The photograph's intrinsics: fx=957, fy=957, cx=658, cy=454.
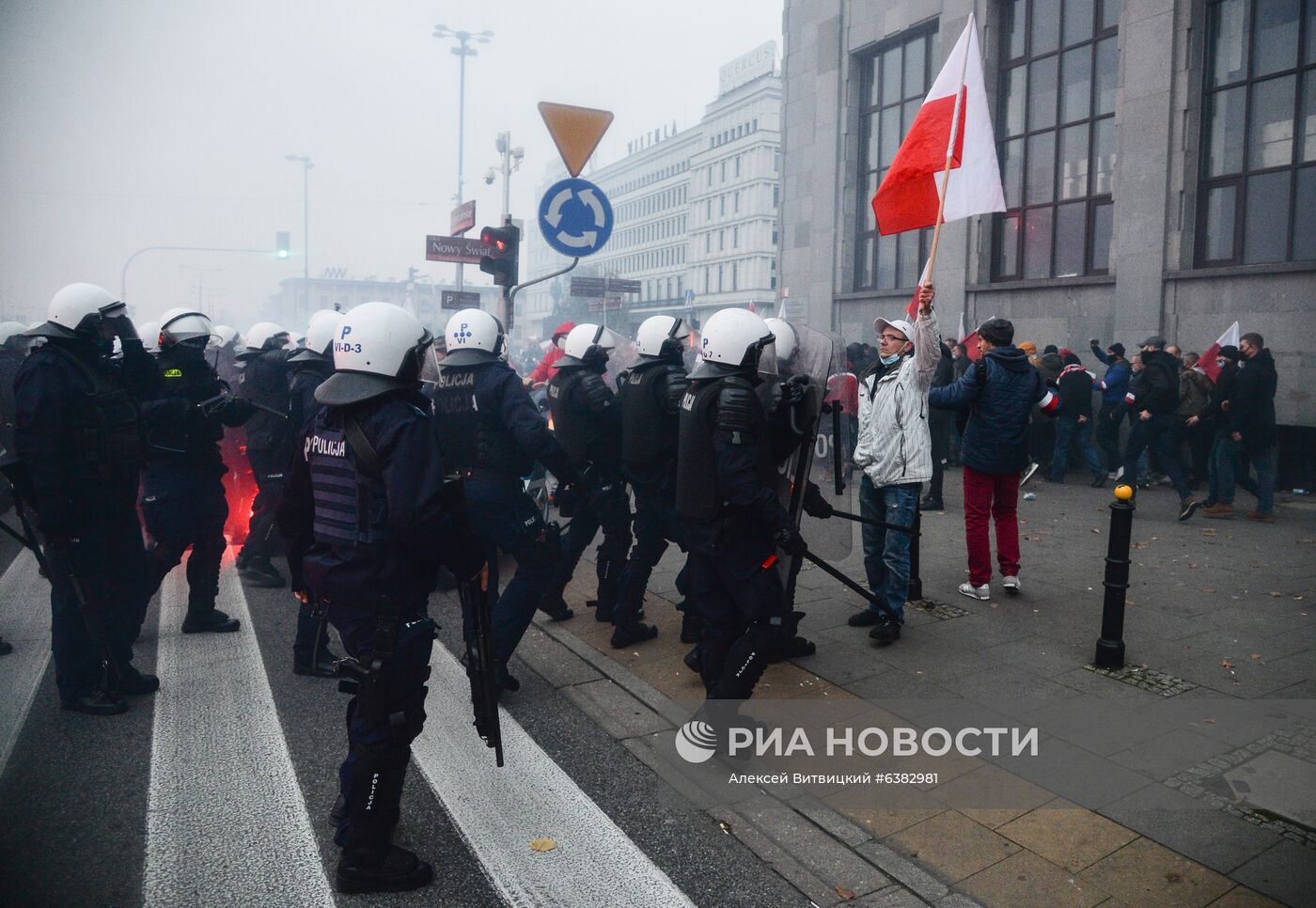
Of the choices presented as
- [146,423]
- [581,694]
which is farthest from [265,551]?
[581,694]

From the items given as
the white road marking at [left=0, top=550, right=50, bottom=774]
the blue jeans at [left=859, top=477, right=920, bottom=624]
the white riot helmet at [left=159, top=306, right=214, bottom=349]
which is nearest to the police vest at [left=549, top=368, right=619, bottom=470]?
the blue jeans at [left=859, top=477, right=920, bottom=624]

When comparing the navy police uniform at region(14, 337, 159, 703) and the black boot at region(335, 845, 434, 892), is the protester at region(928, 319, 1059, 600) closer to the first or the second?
the black boot at region(335, 845, 434, 892)

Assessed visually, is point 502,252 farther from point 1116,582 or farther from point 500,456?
point 1116,582

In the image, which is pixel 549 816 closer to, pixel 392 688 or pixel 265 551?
pixel 392 688

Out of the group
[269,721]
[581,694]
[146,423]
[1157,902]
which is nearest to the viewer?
[1157,902]

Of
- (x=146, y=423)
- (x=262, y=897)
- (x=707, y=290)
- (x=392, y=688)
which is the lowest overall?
(x=262, y=897)

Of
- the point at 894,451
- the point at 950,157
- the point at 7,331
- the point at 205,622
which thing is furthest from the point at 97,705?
the point at 7,331

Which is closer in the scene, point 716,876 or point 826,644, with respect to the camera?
point 716,876

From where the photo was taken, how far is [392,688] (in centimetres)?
324

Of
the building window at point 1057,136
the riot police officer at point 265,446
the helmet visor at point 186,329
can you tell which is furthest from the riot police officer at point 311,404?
the building window at point 1057,136

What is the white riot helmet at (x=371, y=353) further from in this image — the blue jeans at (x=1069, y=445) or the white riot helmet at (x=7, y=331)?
the blue jeans at (x=1069, y=445)

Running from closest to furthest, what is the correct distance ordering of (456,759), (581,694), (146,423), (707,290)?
(456,759) < (581,694) < (146,423) < (707,290)

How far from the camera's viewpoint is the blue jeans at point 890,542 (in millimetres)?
5855

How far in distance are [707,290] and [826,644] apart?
266ft
